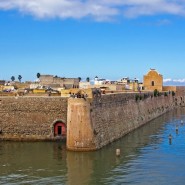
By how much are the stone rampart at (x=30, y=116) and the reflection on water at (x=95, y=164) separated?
1.36 m

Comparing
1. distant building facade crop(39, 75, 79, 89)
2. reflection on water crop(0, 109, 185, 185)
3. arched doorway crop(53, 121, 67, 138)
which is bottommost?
reflection on water crop(0, 109, 185, 185)

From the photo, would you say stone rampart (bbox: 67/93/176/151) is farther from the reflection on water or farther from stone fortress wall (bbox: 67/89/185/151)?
the reflection on water

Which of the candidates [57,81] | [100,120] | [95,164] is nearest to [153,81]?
[57,81]

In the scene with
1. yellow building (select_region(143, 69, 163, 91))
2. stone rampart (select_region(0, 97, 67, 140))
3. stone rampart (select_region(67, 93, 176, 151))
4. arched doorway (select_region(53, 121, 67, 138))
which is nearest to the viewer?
stone rampart (select_region(67, 93, 176, 151))

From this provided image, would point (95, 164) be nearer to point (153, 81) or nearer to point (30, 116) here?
point (30, 116)

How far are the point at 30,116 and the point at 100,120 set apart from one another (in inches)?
254

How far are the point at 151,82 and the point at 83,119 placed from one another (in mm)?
55711

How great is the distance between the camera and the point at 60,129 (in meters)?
35.9

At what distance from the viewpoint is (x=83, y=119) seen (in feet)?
101

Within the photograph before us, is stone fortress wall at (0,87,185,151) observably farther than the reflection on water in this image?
Yes

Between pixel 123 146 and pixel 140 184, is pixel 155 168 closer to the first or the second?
pixel 140 184

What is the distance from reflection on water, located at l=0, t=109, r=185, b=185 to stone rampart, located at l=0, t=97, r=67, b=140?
1.36m

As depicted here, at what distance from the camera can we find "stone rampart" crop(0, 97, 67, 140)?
35875mm

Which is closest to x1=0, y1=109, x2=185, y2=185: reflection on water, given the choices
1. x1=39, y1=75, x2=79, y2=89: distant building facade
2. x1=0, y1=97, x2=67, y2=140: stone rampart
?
x1=0, y1=97, x2=67, y2=140: stone rampart
